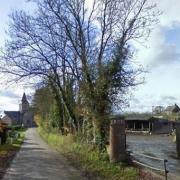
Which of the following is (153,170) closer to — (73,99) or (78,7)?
(78,7)

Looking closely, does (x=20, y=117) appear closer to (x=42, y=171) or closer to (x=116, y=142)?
(x=116, y=142)

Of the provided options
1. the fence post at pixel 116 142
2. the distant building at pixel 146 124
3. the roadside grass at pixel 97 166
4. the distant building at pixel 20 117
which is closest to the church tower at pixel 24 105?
the distant building at pixel 20 117

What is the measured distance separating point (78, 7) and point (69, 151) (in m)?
10.0

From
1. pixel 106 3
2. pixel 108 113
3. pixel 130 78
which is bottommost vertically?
pixel 108 113

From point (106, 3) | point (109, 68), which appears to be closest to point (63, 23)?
point (106, 3)

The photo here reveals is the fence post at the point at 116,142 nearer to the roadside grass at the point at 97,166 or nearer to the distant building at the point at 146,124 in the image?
the roadside grass at the point at 97,166

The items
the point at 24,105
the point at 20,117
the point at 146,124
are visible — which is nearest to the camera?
the point at 146,124

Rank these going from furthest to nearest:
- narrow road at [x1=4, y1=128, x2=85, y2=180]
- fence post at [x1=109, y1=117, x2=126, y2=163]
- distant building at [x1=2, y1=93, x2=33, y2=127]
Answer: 1. distant building at [x1=2, y1=93, x2=33, y2=127]
2. fence post at [x1=109, y1=117, x2=126, y2=163]
3. narrow road at [x1=4, y1=128, x2=85, y2=180]

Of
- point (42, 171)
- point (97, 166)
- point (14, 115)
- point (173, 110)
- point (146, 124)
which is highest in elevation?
point (14, 115)

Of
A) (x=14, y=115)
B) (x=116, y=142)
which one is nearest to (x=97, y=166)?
(x=116, y=142)

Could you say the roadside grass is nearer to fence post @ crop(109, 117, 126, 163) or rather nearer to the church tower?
fence post @ crop(109, 117, 126, 163)

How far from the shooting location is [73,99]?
1515 inches

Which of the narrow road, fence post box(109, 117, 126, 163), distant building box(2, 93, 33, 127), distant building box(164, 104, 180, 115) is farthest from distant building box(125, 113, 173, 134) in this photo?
distant building box(2, 93, 33, 127)

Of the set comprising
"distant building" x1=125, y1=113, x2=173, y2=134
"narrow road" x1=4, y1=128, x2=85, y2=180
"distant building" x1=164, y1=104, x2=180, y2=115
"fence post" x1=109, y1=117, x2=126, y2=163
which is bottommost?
"narrow road" x1=4, y1=128, x2=85, y2=180
